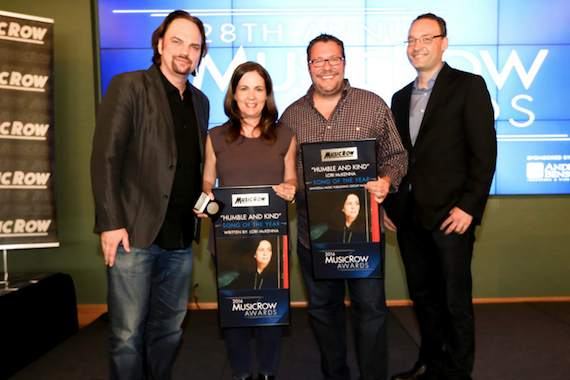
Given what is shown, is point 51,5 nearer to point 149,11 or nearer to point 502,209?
point 149,11

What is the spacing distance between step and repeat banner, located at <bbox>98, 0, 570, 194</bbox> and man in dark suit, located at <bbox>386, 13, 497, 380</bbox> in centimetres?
159

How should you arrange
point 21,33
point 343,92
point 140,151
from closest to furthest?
1. point 140,151
2. point 343,92
3. point 21,33

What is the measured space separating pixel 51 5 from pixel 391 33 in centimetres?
306

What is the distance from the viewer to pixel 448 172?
2.19 m

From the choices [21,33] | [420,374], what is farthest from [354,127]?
[21,33]

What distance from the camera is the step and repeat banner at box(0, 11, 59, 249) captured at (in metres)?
3.08

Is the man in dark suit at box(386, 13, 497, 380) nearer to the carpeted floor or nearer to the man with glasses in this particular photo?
the man with glasses

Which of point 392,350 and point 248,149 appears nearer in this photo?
point 248,149

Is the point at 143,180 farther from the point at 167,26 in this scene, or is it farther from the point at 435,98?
the point at 435,98

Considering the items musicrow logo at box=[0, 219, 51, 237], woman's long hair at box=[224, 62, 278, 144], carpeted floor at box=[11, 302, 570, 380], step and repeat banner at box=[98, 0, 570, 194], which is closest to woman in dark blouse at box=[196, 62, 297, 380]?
woman's long hair at box=[224, 62, 278, 144]

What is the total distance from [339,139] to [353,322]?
3.07 ft

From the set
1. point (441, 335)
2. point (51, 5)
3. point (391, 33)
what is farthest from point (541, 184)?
point (51, 5)

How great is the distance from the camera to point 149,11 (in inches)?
145

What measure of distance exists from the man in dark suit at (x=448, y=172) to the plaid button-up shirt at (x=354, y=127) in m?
0.19
